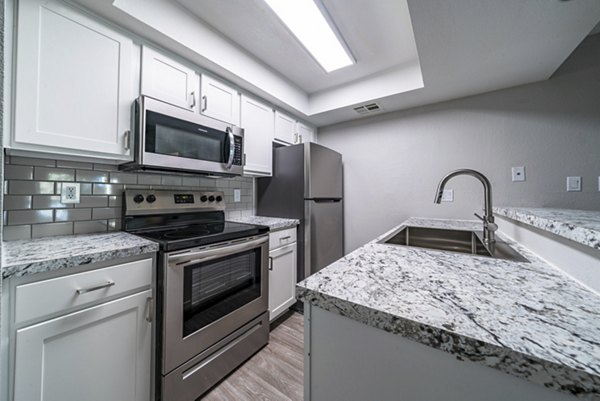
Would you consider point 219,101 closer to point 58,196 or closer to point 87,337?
point 58,196

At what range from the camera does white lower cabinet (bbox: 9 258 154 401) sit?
0.82 metres

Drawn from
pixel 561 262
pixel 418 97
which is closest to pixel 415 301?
pixel 561 262

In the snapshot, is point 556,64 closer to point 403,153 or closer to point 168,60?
point 403,153

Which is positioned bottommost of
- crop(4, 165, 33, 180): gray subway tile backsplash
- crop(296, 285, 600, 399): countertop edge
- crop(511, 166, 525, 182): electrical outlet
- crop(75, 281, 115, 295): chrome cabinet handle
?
crop(75, 281, 115, 295): chrome cabinet handle

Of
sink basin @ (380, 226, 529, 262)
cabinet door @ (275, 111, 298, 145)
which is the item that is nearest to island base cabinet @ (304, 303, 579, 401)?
sink basin @ (380, 226, 529, 262)

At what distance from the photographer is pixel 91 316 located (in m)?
0.94

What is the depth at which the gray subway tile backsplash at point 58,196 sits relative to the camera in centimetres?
114

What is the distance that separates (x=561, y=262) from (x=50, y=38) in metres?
2.30

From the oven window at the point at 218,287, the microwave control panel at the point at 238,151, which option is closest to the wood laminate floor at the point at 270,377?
the oven window at the point at 218,287

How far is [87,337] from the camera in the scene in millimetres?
940

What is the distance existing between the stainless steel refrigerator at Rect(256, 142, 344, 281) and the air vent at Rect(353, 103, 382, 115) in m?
0.57

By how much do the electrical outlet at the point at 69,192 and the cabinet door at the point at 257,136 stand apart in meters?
1.11

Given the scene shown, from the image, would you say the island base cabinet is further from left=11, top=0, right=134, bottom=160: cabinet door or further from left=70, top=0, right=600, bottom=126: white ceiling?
left=70, top=0, right=600, bottom=126: white ceiling

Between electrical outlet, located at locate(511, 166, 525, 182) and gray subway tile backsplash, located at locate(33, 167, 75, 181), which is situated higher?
electrical outlet, located at locate(511, 166, 525, 182)
